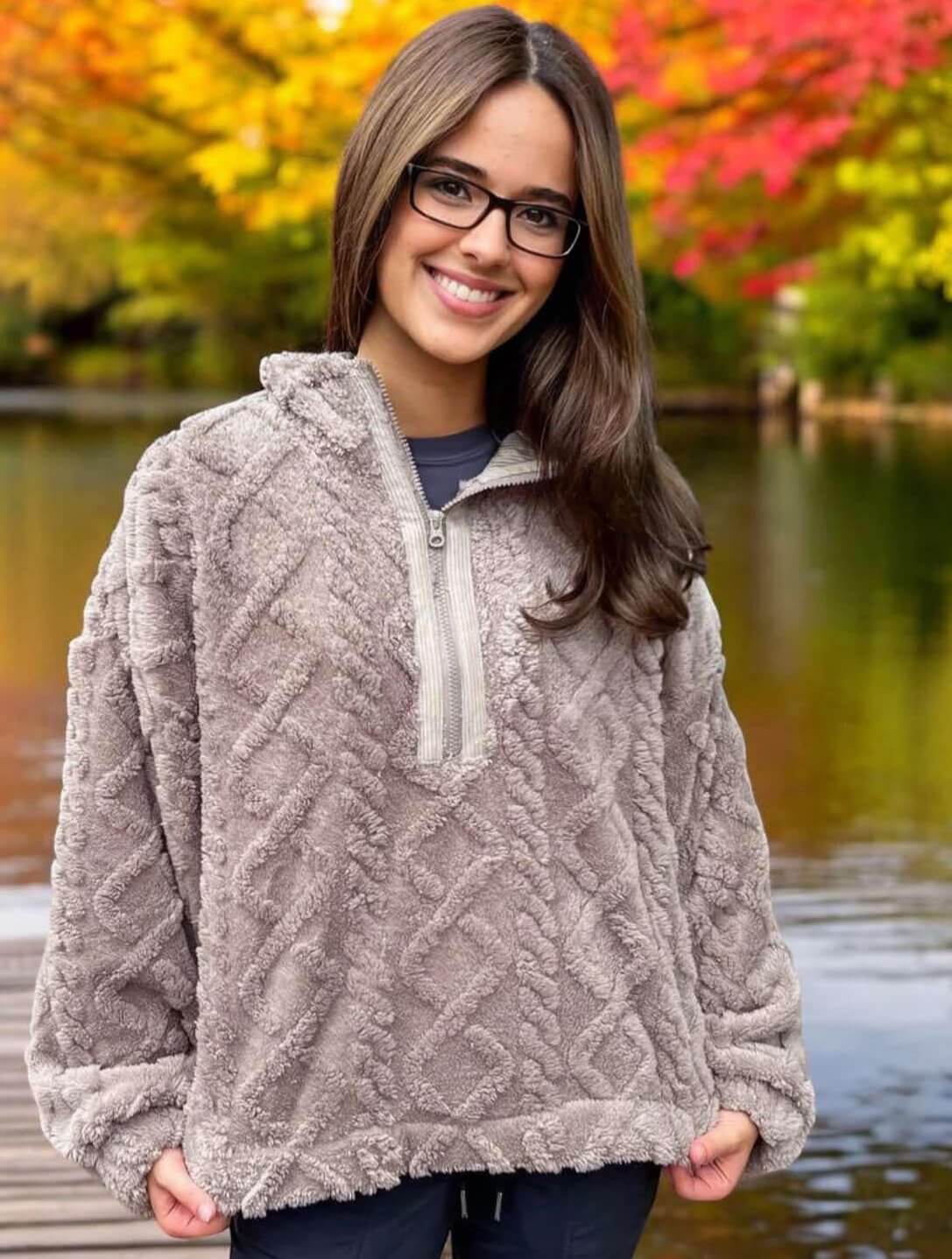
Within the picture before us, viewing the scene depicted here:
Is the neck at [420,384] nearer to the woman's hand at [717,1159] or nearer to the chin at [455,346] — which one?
the chin at [455,346]

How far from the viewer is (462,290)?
1736 mm

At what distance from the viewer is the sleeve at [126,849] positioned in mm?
1643

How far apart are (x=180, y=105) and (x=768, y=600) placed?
24.3ft

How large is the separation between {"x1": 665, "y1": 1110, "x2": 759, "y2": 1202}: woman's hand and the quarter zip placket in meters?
0.40

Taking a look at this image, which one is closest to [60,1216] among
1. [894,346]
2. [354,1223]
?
[354,1223]

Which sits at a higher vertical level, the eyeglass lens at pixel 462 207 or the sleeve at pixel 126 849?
the eyeglass lens at pixel 462 207

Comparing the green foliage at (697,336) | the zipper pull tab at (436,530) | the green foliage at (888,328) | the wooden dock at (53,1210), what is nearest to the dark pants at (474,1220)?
the zipper pull tab at (436,530)

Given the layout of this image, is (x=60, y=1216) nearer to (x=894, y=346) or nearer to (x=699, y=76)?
(x=699, y=76)

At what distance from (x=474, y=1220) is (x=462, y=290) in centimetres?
75

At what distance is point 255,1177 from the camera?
163cm

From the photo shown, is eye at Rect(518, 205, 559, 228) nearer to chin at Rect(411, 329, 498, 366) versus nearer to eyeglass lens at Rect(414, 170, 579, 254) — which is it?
eyeglass lens at Rect(414, 170, 579, 254)

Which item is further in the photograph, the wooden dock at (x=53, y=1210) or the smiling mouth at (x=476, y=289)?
the wooden dock at (x=53, y=1210)

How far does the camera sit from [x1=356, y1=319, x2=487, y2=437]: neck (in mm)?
1776

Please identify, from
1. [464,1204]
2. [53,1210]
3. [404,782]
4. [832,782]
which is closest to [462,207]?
[404,782]
